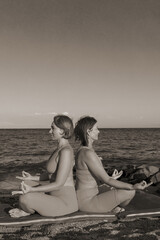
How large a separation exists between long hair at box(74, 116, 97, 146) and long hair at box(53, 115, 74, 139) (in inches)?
5.9

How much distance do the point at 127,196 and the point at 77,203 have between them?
87cm

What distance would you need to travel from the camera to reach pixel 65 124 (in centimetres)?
534

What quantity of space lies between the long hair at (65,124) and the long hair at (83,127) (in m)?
0.15

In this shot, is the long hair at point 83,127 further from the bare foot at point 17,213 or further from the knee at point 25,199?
the bare foot at point 17,213

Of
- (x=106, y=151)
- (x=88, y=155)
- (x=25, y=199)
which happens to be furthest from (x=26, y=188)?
(x=106, y=151)

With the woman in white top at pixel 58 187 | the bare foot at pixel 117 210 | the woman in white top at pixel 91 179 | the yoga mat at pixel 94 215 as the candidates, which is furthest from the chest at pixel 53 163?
the bare foot at pixel 117 210

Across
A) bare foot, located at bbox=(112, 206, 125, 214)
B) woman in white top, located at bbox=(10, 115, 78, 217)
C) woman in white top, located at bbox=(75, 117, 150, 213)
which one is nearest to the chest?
woman in white top, located at bbox=(10, 115, 78, 217)

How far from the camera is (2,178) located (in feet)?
58.4

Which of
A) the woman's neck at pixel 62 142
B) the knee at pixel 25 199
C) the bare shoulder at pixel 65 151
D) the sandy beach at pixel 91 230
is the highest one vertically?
the woman's neck at pixel 62 142

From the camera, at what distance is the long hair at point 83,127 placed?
17.9 feet

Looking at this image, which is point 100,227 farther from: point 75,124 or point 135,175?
point 135,175

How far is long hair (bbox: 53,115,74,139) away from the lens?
17.5 feet

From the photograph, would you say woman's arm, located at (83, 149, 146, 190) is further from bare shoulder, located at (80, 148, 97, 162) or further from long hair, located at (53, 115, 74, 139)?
long hair, located at (53, 115, 74, 139)

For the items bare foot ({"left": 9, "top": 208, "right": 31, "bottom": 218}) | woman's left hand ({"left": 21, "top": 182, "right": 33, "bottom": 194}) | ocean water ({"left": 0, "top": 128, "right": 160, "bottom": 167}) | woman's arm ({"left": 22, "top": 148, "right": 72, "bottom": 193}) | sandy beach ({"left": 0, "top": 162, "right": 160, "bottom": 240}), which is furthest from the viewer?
ocean water ({"left": 0, "top": 128, "right": 160, "bottom": 167})
